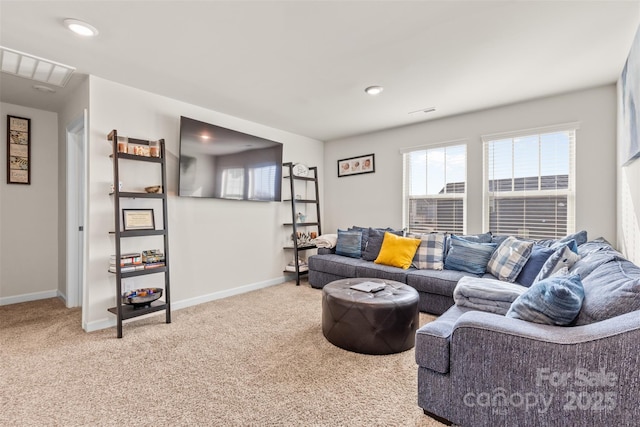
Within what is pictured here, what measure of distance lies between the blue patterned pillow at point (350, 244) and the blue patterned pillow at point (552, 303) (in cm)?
276

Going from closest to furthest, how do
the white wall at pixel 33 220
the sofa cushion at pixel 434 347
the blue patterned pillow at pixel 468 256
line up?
the sofa cushion at pixel 434 347 → the blue patterned pillow at pixel 468 256 → the white wall at pixel 33 220

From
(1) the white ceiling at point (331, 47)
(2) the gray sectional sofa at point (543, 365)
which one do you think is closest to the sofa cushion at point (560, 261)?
(2) the gray sectional sofa at point (543, 365)

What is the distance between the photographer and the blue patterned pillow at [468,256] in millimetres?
3166

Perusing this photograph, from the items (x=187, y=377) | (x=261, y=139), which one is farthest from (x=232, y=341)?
(x=261, y=139)

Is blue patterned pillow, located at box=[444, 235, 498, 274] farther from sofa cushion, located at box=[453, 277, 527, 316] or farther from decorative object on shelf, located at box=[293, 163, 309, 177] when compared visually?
decorative object on shelf, located at box=[293, 163, 309, 177]

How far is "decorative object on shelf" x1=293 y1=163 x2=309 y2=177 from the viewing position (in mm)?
4891

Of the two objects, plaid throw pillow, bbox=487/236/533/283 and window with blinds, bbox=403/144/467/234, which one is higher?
window with blinds, bbox=403/144/467/234

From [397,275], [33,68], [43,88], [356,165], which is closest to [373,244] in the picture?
[397,275]

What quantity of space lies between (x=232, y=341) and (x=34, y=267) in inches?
125

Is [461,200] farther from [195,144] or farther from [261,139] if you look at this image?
[195,144]

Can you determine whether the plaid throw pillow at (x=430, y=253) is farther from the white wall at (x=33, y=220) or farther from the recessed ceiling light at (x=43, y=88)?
the white wall at (x=33, y=220)

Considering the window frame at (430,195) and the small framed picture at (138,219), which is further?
the window frame at (430,195)

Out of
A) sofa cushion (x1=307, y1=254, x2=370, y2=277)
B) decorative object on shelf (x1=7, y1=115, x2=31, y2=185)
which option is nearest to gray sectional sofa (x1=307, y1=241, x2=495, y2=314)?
sofa cushion (x1=307, y1=254, x2=370, y2=277)

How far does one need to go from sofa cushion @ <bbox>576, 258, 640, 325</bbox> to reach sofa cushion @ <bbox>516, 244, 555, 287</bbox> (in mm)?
1150
